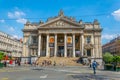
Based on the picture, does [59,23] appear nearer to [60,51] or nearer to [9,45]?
[60,51]

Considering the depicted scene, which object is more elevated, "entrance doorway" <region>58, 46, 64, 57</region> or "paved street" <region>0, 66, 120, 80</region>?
"entrance doorway" <region>58, 46, 64, 57</region>

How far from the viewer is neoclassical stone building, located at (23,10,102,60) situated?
63.6 metres

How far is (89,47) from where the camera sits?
67188 mm

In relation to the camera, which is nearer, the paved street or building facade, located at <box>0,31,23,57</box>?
the paved street

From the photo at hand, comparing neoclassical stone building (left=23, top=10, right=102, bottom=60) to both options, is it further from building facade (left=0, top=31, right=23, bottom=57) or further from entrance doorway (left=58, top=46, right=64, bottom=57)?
building facade (left=0, top=31, right=23, bottom=57)

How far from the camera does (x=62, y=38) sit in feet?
223

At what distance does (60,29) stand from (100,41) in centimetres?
1555

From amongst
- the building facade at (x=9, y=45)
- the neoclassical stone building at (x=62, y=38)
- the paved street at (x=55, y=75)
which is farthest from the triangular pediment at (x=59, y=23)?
the paved street at (x=55, y=75)

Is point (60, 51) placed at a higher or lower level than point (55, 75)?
higher

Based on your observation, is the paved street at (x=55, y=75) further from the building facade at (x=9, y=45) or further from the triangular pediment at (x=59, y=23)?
the building facade at (x=9, y=45)

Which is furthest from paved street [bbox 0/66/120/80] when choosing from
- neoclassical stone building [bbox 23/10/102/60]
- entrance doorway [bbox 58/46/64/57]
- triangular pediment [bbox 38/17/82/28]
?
entrance doorway [bbox 58/46/64/57]

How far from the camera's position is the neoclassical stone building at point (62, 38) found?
63625mm

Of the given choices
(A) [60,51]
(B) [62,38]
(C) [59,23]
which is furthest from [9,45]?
(C) [59,23]

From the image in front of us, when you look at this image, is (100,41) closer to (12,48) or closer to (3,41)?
(3,41)
